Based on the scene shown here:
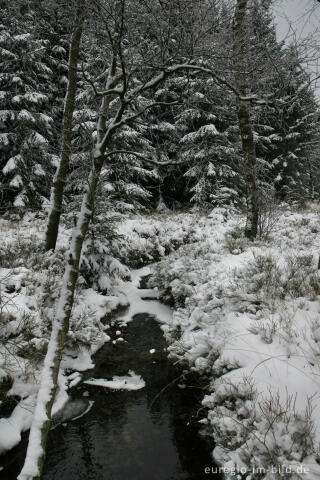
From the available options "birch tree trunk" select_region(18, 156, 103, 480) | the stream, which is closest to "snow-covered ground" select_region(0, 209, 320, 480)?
the stream

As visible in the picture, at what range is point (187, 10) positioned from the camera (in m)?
3.57

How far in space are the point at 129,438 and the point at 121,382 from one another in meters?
1.12

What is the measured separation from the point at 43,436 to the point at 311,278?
425 centimetres

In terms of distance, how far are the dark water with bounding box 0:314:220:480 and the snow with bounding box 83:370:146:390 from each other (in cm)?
9

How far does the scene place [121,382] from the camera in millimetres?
4688

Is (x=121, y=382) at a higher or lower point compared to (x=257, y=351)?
lower

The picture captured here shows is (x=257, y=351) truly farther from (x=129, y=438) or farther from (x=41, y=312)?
(x=41, y=312)

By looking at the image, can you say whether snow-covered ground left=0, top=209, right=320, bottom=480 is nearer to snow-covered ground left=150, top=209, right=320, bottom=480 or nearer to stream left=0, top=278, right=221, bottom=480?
snow-covered ground left=150, top=209, right=320, bottom=480

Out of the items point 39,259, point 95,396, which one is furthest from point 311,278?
point 39,259

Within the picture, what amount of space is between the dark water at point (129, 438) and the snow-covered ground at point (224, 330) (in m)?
0.22

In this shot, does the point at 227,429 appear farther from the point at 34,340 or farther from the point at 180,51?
the point at 180,51

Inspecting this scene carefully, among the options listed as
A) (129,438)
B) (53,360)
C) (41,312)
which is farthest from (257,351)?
(41,312)

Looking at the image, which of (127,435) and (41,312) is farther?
(41,312)

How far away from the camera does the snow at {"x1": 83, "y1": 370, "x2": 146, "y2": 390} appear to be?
15.0 ft
